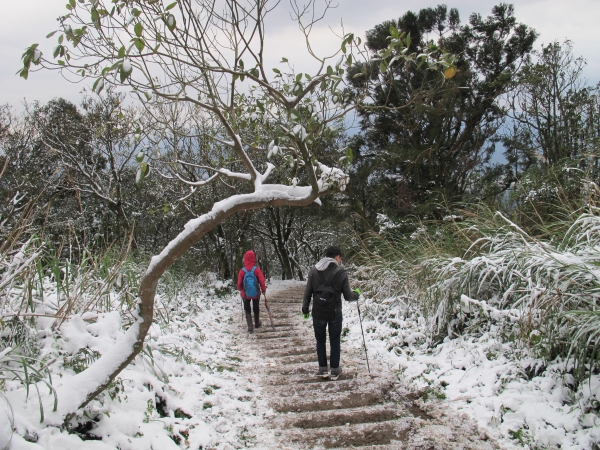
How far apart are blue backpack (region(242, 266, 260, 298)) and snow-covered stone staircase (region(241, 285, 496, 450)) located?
1.99 meters

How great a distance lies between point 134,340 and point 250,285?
16.9ft

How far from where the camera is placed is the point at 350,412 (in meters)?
4.12

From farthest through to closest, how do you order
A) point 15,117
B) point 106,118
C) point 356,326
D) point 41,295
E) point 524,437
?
point 15,117
point 106,118
point 356,326
point 41,295
point 524,437

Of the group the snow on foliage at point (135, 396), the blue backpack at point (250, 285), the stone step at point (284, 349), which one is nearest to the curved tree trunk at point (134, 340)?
the snow on foliage at point (135, 396)

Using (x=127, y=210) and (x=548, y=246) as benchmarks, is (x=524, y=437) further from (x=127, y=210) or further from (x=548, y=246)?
(x=127, y=210)

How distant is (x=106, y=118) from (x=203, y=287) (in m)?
8.03

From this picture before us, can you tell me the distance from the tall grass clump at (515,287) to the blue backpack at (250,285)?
241cm

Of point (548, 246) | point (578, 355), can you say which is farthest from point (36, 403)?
point (548, 246)

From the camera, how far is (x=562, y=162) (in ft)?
32.6

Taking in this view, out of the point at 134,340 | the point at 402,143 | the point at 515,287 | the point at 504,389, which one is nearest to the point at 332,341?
the point at 504,389

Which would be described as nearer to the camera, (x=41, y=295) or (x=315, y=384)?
(x=41, y=295)

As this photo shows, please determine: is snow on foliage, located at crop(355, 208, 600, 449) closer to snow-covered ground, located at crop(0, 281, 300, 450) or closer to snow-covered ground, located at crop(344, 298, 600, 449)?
snow-covered ground, located at crop(344, 298, 600, 449)

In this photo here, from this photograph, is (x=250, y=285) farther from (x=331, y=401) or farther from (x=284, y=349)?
(x=331, y=401)

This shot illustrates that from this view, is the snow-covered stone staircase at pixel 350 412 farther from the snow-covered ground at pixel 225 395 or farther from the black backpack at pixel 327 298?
the black backpack at pixel 327 298
